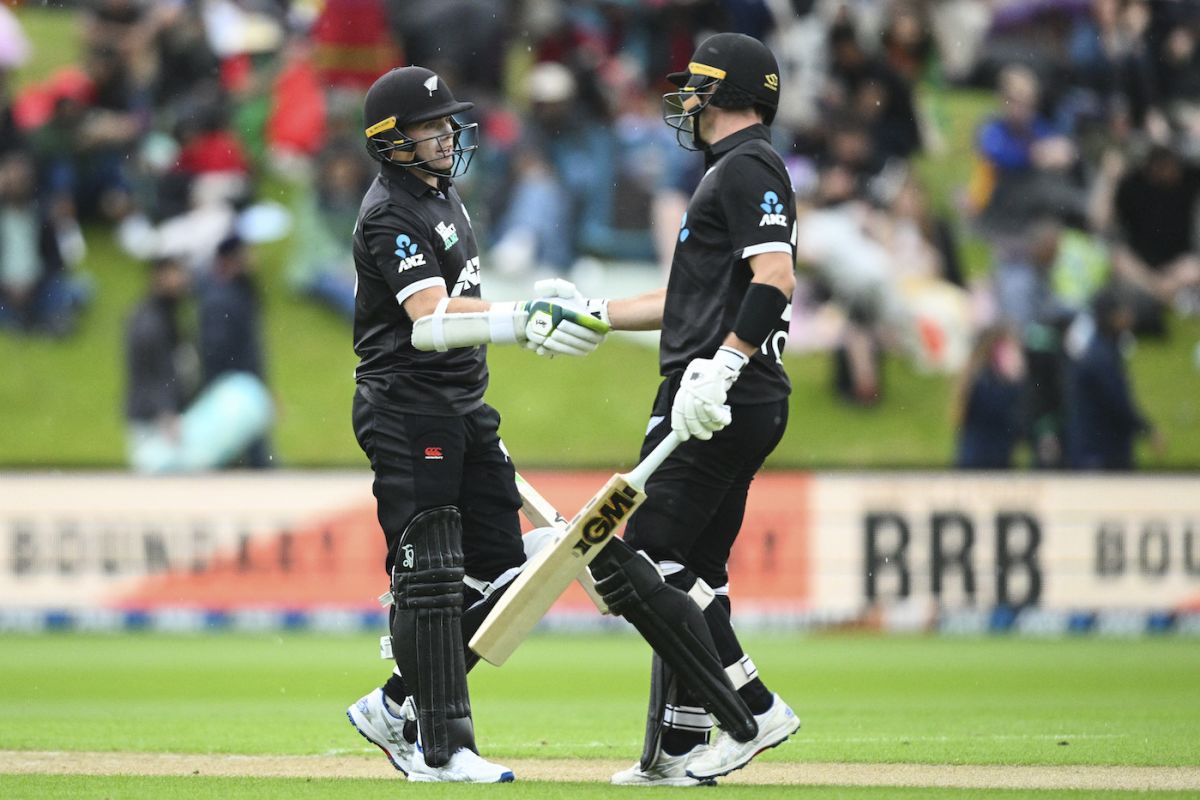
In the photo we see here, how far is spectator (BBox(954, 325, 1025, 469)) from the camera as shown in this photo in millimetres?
16297

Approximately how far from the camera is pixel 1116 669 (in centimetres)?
1235

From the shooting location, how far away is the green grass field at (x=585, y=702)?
7129 mm

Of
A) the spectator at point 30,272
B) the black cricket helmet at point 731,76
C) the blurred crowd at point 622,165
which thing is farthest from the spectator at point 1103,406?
the black cricket helmet at point 731,76

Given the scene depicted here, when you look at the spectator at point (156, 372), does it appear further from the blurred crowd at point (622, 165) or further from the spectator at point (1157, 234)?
the spectator at point (1157, 234)

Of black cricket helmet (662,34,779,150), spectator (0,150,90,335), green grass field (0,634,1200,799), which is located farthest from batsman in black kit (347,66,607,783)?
spectator (0,150,90,335)

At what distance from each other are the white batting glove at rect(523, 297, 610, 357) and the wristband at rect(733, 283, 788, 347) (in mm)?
492

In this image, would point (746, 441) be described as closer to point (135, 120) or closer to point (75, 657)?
point (75, 657)

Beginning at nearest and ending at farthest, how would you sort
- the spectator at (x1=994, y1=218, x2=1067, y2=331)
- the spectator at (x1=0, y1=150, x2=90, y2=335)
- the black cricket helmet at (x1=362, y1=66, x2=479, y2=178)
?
the black cricket helmet at (x1=362, y1=66, x2=479, y2=178)
the spectator at (x1=994, y1=218, x2=1067, y2=331)
the spectator at (x1=0, y1=150, x2=90, y2=335)

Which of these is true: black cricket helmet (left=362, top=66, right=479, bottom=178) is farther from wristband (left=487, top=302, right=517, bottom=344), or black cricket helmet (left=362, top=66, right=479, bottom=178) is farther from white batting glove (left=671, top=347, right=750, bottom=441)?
white batting glove (left=671, top=347, right=750, bottom=441)

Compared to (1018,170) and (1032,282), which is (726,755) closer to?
(1032,282)

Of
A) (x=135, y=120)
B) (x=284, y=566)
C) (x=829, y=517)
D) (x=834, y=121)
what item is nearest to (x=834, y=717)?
(x=829, y=517)

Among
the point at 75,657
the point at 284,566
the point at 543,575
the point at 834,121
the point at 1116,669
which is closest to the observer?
the point at 543,575

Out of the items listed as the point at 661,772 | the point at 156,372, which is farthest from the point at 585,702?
the point at 156,372

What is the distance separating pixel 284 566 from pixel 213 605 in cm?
69
